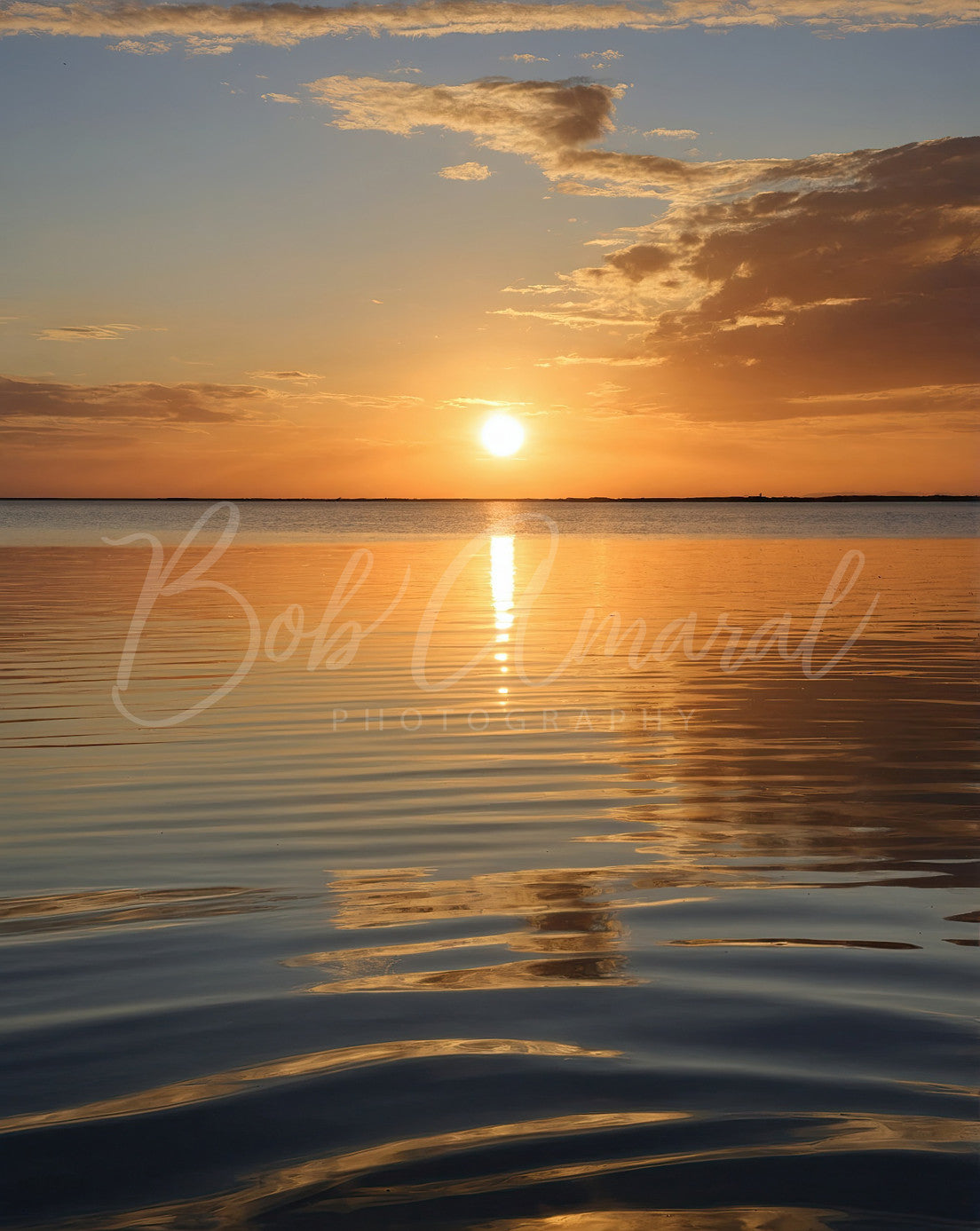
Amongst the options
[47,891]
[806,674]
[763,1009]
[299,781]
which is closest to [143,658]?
[299,781]

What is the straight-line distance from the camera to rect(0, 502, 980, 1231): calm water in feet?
12.3

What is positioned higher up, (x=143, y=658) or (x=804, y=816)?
(x=143, y=658)

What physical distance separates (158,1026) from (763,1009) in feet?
8.37

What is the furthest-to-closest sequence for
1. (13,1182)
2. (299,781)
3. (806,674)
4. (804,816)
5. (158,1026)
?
(806,674), (299,781), (804,816), (158,1026), (13,1182)

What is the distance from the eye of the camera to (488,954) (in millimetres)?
5816

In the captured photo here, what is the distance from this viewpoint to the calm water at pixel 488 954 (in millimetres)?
3736

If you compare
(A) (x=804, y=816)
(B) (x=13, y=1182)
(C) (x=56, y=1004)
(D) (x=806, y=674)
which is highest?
(D) (x=806, y=674)

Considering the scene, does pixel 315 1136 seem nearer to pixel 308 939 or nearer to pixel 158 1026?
pixel 158 1026

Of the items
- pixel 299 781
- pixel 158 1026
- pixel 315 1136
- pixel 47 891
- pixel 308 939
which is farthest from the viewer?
pixel 299 781

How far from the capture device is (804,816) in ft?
28.8

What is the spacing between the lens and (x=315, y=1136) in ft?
13.1

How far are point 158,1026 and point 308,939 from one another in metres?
1.17

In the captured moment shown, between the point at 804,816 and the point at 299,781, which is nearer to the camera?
the point at 804,816

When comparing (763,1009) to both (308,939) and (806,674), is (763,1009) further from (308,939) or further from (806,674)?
(806,674)
